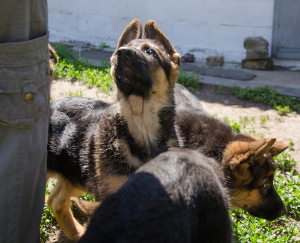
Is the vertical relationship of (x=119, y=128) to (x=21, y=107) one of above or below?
below

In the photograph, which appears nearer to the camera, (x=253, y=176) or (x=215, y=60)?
(x=253, y=176)

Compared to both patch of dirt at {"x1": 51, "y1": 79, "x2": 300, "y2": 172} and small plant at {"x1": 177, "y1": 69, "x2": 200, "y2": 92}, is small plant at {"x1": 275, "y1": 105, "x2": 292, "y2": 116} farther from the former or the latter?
small plant at {"x1": 177, "y1": 69, "x2": 200, "y2": 92}

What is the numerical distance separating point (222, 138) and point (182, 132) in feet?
1.73

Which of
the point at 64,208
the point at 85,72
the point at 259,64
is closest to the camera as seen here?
the point at 64,208

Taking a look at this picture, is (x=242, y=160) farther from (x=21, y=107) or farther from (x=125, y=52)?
(x=21, y=107)

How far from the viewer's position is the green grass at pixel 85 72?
7.98 metres

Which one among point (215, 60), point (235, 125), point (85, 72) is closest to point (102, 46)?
point (215, 60)

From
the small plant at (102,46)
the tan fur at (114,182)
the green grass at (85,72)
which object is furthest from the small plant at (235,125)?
the small plant at (102,46)

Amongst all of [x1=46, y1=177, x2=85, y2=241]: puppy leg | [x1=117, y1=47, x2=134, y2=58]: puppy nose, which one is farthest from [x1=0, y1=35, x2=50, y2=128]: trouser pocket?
[x1=46, y1=177, x2=85, y2=241]: puppy leg

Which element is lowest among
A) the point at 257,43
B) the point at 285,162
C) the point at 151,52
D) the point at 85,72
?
the point at 285,162

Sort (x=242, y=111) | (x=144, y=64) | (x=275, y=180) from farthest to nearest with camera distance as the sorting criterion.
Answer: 1. (x=242, y=111)
2. (x=275, y=180)
3. (x=144, y=64)

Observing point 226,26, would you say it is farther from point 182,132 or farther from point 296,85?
point 182,132

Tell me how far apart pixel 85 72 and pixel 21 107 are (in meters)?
5.86

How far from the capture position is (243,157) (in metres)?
3.89
